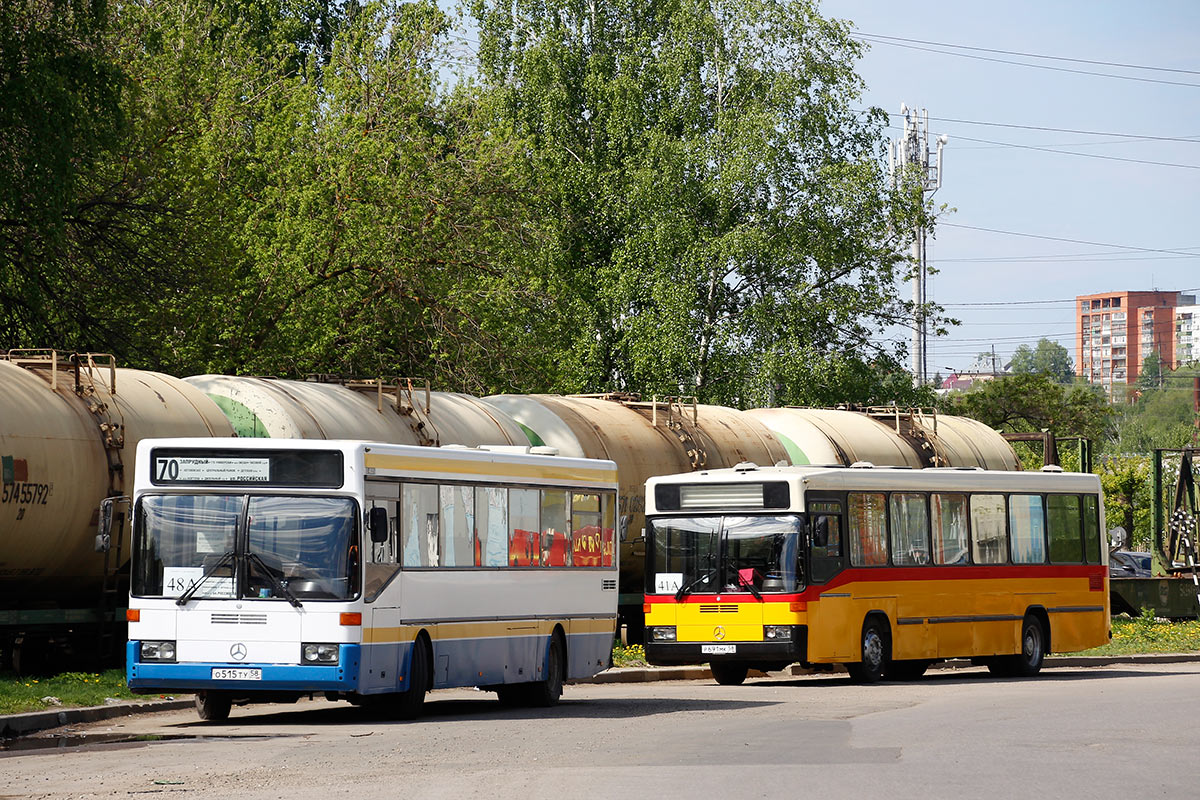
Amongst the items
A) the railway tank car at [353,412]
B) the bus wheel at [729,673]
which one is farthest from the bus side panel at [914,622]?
the railway tank car at [353,412]

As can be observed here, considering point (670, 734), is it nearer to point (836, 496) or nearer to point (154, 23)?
point (836, 496)

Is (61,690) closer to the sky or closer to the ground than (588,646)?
closer to the ground

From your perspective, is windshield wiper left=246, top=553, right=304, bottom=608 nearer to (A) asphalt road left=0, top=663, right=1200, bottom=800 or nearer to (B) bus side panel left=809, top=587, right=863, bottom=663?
(A) asphalt road left=0, top=663, right=1200, bottom=800

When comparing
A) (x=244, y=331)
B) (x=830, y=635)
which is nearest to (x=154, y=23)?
(x=244, y=331)

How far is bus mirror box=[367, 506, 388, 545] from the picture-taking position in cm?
1611

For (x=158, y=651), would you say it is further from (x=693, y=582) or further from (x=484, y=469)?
(x=693, y=582)

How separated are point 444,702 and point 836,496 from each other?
5.63m

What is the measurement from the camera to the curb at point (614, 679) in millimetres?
16078

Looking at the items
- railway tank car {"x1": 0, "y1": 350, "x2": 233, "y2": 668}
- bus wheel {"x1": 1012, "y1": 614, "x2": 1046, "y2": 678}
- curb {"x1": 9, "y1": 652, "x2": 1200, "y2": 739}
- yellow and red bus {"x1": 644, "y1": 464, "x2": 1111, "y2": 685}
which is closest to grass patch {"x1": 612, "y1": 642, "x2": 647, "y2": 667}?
curb {"x1": 9, "y1": 652, "x2": 1200, "y2": 739}

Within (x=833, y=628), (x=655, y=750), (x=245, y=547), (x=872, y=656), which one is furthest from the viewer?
(x=872, y=656)

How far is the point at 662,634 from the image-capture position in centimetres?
2302

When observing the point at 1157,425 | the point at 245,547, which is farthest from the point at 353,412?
the point at 1157,425

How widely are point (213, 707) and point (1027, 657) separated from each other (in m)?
13.4

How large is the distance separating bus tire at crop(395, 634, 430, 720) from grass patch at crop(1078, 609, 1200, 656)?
16.4 metres
